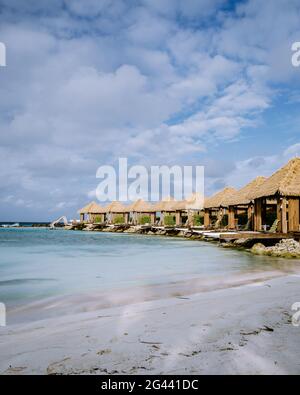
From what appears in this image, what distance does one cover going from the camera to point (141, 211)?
4134cm

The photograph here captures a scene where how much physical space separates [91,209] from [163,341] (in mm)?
50492

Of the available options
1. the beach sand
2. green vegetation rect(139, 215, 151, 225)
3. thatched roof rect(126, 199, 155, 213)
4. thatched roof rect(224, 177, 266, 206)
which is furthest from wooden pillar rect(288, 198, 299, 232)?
green vegetation rect(139, 215, 151, 225)

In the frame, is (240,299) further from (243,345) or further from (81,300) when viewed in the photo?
(81,300)

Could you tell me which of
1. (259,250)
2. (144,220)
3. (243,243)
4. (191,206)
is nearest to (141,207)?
(144,220)

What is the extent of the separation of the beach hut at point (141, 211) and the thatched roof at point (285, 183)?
83.3 feet

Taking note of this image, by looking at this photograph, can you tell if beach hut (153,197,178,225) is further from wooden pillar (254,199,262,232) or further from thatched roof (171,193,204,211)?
wooden pillar (254,199,262,232)

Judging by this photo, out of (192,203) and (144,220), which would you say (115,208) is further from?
(192,203)

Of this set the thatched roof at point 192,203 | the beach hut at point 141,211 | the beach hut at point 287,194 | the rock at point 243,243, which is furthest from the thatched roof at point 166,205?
the beach hut at point 287,194

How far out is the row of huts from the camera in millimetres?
13531

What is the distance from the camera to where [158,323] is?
3.65m

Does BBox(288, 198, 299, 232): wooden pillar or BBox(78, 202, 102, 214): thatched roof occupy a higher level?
BBox(78, 202, 102, 214): thatched roof

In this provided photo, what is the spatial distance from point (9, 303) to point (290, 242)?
11.4 metres

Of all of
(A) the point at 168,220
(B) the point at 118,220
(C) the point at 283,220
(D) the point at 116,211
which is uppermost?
(D) the point at 116,211

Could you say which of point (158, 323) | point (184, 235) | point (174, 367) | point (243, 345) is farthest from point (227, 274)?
point (184, 235)
